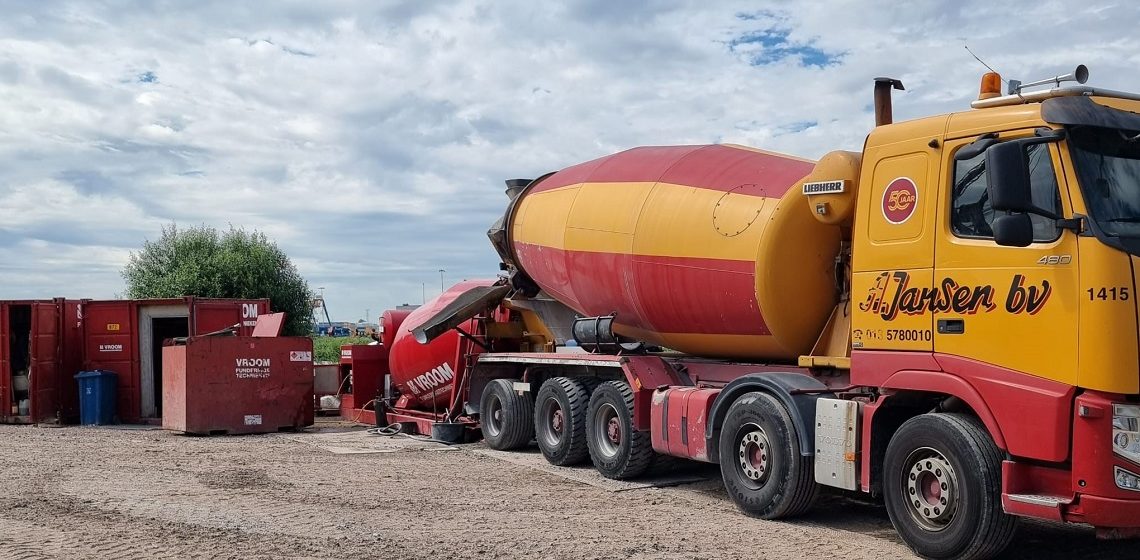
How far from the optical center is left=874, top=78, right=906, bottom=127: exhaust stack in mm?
8500

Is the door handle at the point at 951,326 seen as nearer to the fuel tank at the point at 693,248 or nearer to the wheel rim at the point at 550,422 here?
the fuel tank at the point at 693,248

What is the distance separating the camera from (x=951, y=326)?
22.4 ft

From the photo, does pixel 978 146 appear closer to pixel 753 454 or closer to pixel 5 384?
pixel 753 454

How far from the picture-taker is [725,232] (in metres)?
9.27

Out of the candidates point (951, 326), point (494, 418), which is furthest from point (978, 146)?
point (494, 418)

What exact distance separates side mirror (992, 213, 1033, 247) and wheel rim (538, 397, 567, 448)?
22.4 feet

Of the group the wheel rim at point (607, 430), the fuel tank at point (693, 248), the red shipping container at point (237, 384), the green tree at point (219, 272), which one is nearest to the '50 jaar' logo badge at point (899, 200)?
the fuel tank at point (693, 248)

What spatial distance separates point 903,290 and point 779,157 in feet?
9.52

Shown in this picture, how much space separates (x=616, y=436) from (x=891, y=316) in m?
4.44

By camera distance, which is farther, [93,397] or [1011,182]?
[93,397]

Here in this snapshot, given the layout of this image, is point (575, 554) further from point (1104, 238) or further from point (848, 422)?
point (1104, 238)

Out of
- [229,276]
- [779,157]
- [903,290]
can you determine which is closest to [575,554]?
[903,290]

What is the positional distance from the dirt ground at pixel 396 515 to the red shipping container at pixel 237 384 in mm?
2893

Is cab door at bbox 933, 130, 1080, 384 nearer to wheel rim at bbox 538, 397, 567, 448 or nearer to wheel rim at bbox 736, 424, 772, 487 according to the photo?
wheel rim at bbox 736, 424, 772, 487
